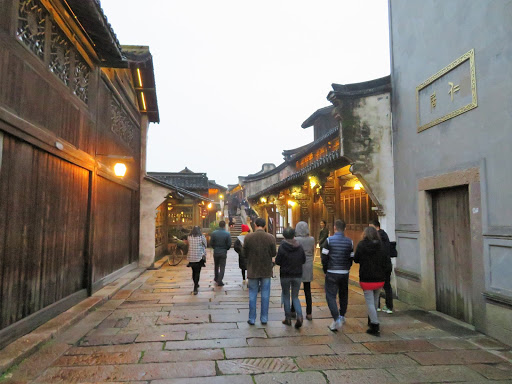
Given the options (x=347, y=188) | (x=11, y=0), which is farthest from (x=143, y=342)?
(x=347, y=188)

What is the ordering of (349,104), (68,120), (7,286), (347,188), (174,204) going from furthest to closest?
(174,204) → (347,188) → (349,104) → (68,120) → (7,286)

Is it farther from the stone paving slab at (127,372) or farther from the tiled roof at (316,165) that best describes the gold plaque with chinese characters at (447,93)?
the stone paving slab at (127,372)

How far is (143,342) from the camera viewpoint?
16.1ft

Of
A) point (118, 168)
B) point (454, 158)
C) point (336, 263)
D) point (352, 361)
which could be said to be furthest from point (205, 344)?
point (118, 168)

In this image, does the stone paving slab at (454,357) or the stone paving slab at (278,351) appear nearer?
the stone paving slab at (454,357)

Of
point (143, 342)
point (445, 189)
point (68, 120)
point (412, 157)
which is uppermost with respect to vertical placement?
Answer: point (68, 120)

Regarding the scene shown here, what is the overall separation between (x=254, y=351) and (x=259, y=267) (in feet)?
4.98

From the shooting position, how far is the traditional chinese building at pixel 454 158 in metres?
4.86

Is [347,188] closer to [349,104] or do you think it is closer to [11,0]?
[349,104]

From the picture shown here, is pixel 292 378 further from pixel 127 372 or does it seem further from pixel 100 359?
pixel 100 359

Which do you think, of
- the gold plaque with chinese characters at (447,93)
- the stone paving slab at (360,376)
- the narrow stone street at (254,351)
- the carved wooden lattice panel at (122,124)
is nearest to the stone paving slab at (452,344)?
the narrow stone street at (254,351)

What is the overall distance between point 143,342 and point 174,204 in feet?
43.1

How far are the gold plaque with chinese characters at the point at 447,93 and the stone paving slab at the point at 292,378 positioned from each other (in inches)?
187

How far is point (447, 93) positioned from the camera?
6.04 meters
